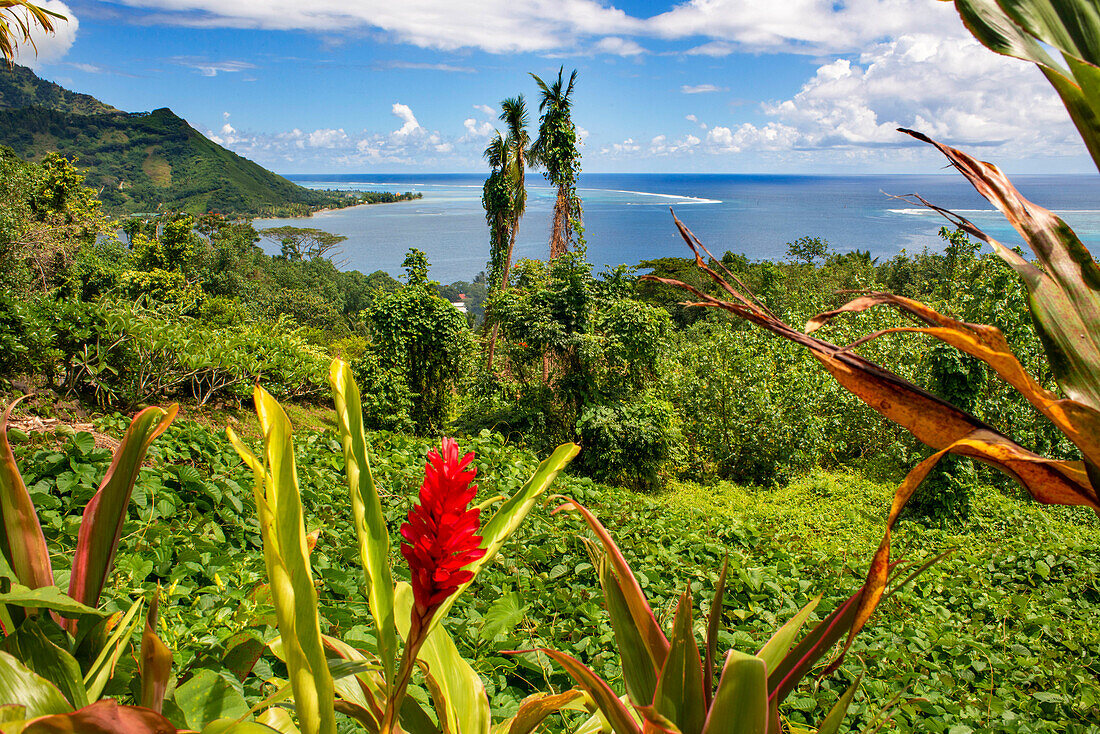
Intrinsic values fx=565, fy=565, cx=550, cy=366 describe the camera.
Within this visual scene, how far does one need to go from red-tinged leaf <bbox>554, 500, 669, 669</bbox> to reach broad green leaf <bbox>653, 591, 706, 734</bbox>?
72 millimetres

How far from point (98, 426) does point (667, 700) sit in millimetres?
Result: 3902

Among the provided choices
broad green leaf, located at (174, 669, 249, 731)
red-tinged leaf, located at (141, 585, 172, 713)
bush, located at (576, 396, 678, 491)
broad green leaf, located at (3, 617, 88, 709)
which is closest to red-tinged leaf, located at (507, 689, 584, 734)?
broad green leaf, located at (174, 669, 249, 731)

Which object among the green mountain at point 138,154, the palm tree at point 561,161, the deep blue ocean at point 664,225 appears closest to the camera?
the palm tree at point 561,161

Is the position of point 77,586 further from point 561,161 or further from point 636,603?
point 561,161

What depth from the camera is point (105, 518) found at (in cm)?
80

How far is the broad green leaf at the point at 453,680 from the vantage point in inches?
41.2

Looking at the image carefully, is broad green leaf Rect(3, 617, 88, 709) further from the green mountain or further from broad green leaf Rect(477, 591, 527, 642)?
the green mountain

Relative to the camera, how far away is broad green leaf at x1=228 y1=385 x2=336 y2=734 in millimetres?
643

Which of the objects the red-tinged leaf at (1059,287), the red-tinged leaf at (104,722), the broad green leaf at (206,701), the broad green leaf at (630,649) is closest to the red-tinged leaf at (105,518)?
the broad green leaf at (206,701)

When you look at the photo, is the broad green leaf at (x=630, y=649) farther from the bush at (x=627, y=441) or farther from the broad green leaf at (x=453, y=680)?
the bush at (x=627, y=441)

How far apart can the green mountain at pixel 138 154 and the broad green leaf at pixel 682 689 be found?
76713 millimetres

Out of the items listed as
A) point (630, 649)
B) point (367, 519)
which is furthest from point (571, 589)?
point (367, 519)

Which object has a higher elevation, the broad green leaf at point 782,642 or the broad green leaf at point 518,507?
the broad green leaf at point 518,507

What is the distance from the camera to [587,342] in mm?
8500
